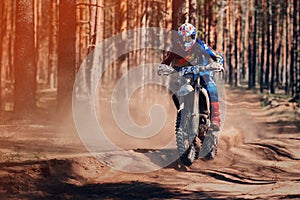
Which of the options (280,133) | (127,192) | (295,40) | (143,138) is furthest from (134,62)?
(127,192)

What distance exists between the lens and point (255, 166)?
10578mm

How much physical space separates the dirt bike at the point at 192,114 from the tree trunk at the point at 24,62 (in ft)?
19.0

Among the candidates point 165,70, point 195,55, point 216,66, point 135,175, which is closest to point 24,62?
point 165,70

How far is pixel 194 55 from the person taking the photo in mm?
10312

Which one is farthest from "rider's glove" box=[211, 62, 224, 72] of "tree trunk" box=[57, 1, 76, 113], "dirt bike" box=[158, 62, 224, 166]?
"tree trunk" box=[57, 1, 76, 113]

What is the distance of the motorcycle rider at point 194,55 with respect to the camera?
998 cm

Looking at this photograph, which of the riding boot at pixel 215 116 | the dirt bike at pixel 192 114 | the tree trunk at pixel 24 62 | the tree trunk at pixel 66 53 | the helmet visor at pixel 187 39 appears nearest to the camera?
the dirt bike at pixel 192 114

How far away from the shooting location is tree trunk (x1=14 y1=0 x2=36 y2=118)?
14.9 m

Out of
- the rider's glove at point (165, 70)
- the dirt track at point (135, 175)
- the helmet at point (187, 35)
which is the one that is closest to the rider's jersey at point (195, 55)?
the helmet at point (187, 35)

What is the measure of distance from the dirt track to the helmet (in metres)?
1.96

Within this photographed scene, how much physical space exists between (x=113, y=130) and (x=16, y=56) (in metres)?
3.03

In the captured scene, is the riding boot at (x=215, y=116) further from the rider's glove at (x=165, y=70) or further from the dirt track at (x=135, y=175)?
the rider's glove at (x=165, y=70)

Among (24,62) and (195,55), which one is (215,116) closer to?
(195,55)

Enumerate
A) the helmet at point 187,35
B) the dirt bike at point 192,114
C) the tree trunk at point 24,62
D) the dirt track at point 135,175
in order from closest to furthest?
1. the dirt track at point 135,175
2. the dirt bike at point 192,114
3. the helmet at point 187,35
4. the tree trunk at point 24,62
